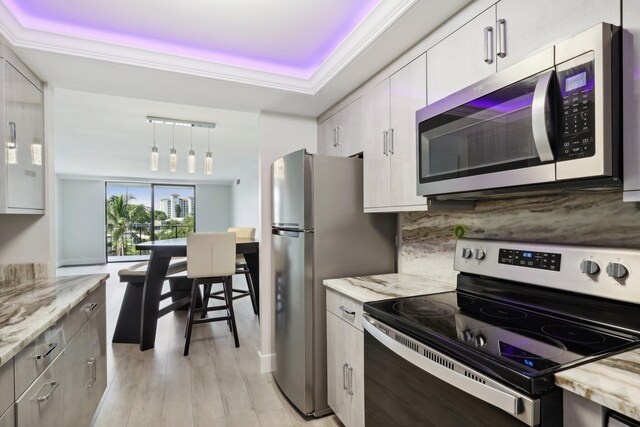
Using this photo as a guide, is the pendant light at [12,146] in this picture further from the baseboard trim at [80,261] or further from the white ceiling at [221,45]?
the baseboard trim at [80,261]

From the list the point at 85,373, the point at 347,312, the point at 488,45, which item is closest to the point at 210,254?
the point at 85,373

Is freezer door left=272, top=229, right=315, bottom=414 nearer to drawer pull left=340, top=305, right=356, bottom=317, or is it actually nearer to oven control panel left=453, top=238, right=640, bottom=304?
drawer pull left=340, top=305, right=356, bottom=317

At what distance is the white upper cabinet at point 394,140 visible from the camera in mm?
1748

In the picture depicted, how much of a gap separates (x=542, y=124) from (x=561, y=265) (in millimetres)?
538

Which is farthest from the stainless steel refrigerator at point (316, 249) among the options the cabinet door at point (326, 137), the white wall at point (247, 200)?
the white wall at point (247, 200)

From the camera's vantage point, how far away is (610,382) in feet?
2.43

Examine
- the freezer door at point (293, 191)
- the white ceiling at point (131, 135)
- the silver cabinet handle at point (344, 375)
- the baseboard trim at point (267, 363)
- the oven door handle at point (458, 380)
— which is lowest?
the baseboard trim at point (267, 363)

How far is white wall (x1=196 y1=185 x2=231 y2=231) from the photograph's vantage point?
10.1m

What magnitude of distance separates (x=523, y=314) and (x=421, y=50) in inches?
51.9

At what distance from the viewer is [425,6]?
1.46m

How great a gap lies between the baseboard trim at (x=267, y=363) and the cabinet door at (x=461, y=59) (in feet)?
7.49

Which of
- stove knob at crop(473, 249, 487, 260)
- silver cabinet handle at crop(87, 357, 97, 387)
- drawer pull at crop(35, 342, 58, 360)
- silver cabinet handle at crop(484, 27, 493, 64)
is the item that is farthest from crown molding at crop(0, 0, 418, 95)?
silver cabinet handle at crop(87, 357, 97, 387)

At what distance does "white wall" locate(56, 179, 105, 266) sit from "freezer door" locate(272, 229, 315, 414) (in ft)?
27.6

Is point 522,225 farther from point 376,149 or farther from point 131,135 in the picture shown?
point 131,135
